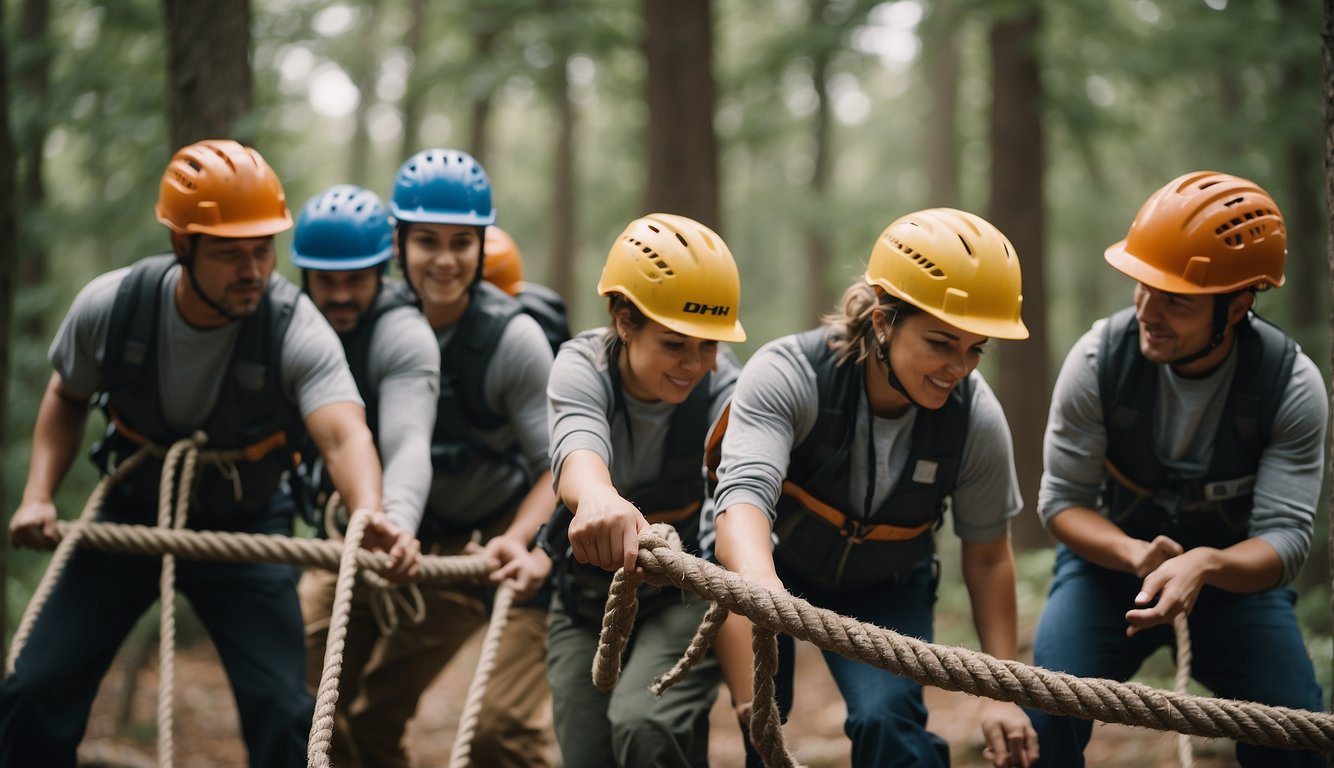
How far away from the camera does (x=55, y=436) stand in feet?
14.0

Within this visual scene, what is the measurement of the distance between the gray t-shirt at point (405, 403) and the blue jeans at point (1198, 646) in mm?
2260

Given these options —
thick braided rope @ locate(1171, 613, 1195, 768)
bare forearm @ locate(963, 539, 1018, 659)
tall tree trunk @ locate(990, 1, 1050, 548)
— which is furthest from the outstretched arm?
tall tree trunk @ locate(990, 1, 1050, 548)

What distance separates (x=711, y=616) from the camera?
2676 mm

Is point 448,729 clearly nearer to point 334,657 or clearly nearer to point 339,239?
point 339,239

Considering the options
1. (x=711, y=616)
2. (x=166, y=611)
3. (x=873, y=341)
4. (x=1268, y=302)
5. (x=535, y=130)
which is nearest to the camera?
(x=711, y=616)

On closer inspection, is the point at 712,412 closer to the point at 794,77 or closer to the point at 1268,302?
the point at 1268,302

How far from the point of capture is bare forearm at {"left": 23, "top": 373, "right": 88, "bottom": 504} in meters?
4.23

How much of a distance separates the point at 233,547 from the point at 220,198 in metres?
1.29

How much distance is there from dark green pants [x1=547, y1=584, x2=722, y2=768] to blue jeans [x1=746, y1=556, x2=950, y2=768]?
11.7 inches

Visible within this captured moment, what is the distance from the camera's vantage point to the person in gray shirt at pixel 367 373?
409 centimetres

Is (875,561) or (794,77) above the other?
(794,77)

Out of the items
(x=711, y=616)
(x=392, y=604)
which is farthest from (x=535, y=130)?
(x=711, y=616)

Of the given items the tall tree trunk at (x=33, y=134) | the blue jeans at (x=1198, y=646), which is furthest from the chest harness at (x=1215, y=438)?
the tall tree trunk at (x=33, y=134)

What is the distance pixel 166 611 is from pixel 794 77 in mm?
15858
